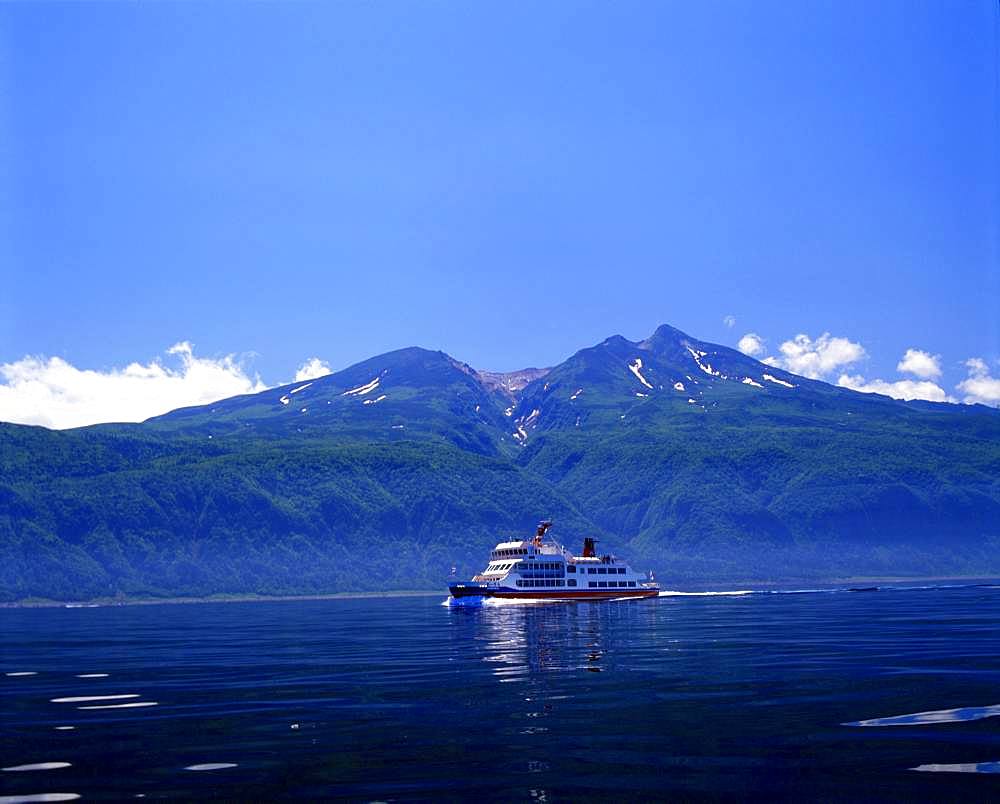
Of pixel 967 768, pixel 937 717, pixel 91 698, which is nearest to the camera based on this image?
pixel 967 768

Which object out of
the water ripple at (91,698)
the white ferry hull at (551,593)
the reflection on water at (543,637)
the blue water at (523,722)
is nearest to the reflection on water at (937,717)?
the blue water at (523,722)

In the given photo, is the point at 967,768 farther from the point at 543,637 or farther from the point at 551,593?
the point at 551,593

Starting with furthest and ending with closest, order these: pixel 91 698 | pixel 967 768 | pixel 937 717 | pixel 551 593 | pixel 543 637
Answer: pixel 551 593 < pixel 543 637 < pixel 91 698 < pixel 937 717 < pixel 967 768

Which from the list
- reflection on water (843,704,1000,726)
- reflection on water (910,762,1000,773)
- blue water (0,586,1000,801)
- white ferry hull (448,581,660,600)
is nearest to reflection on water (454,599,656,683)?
blue water (0,586,1000,801)

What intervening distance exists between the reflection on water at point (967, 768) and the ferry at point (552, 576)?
12906 cm

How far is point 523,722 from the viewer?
33656 millimetres

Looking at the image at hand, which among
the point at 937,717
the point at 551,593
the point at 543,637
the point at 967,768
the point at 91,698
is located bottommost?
the point at 551,593

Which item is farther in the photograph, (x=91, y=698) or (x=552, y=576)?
(x=552, y=576)

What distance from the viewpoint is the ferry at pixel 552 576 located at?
160m

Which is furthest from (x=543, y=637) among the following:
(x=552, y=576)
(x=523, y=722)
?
(x=552, y=576)

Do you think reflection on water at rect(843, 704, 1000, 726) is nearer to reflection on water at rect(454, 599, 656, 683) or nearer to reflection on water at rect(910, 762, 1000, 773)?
reflection on water at rect(910, 762, 1000, 773)

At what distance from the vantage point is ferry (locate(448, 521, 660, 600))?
6289 inches

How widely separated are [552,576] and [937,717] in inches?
5175

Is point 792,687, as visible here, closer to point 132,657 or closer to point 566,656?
point 566,656
